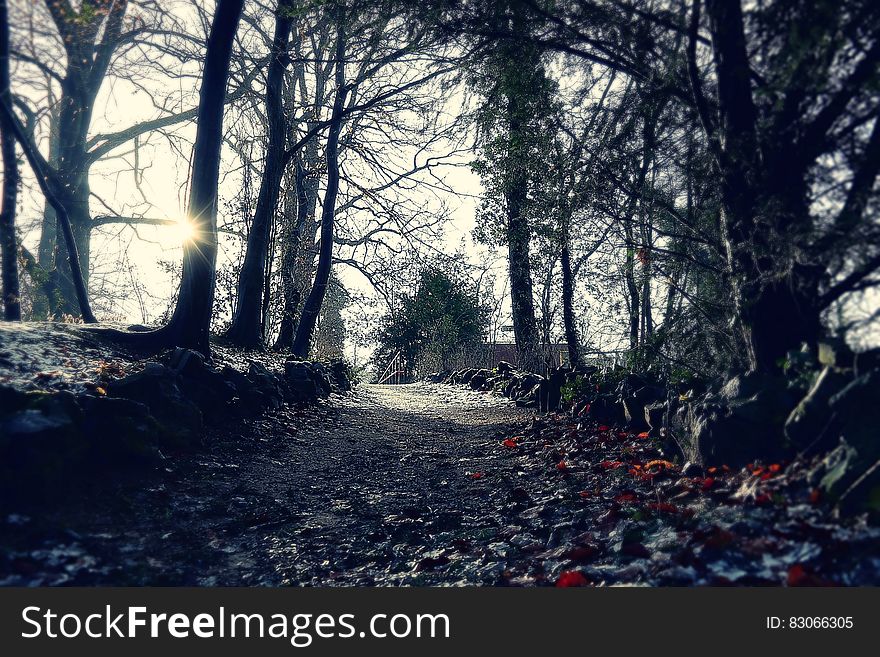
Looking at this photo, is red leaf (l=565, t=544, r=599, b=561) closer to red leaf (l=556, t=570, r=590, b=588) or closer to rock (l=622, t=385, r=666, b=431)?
red leaf (l=556, t=570, r=590, b=588)

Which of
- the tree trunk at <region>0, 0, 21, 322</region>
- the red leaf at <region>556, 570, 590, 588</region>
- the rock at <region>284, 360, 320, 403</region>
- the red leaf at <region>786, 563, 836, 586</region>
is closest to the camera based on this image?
the red leaf at <region>786, 563, 836, 586</region>

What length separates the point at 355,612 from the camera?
7.70 ft

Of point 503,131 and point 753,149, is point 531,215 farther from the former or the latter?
point 753,149

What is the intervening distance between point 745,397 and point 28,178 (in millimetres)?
10193

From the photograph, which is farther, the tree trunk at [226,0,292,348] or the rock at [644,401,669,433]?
the tree trunk at [226,0,292,348]

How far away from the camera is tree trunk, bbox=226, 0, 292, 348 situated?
31.6 feet

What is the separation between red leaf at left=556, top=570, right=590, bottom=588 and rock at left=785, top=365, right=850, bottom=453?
1.29 metres

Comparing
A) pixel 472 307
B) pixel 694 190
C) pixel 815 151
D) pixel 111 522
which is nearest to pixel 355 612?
pixel 111 522

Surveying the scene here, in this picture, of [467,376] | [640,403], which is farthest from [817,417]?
[467,376]

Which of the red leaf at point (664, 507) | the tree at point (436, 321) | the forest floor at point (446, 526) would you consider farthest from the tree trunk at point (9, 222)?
the tree at point (436, 321)

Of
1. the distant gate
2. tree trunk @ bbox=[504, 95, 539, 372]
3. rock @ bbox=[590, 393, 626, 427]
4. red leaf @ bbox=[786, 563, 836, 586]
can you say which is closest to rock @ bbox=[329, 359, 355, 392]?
tree trunk @ bbox=[504, 95, 539, 372]

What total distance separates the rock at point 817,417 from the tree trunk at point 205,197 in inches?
239

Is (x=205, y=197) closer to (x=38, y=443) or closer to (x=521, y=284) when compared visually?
(x=38, y=443)

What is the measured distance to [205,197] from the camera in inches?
265
